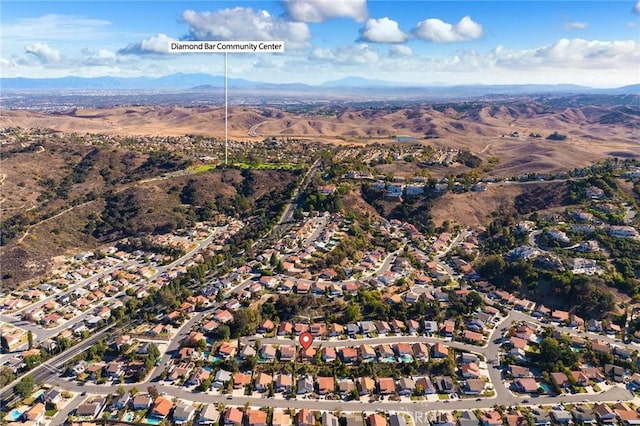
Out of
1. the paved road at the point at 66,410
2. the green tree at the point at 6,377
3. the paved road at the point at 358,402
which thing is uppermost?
the green tree at the point at 6,377

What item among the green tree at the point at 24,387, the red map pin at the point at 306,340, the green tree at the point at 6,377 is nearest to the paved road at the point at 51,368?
the green tree at the point at 6,377

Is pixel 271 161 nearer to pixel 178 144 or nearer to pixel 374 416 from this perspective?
pixel 178 144

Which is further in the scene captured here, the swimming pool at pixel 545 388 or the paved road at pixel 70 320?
the paved road at pixel 70 320

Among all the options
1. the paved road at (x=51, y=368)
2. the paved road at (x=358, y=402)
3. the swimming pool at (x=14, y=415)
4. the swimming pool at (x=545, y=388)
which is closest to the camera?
the swimming pool at (x=14, y=415)

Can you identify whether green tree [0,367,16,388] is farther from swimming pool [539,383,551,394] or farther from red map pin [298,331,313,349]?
swimming pool [539,383,551,394]

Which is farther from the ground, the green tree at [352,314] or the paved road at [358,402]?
the green tree at [352,314]

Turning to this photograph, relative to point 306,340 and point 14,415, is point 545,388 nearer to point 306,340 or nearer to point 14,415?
point 306,340

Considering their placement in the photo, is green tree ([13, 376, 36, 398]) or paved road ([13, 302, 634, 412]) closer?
paved road ([13, 302, 634, 412])

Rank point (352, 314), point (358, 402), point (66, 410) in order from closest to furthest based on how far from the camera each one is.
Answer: point (66, 410) < point (358, 402) < point (352, 314)

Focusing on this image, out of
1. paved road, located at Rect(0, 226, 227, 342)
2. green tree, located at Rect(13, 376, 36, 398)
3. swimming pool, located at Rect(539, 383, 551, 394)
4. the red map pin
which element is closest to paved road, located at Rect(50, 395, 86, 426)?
green tree, located at Rect(13, 376, 36, 398)

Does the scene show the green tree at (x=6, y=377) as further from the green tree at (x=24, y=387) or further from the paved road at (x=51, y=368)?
the green tree at (x=24, y=387)

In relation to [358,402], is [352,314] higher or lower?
higher

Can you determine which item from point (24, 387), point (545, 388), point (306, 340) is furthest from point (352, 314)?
point (24, 387)

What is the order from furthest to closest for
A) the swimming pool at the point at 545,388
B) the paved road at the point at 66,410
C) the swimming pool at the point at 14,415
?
1. the swimming pool at the point at 545,388
2. the paved road at the point at 66,410
3. the swimming pool at the point at 14,415
